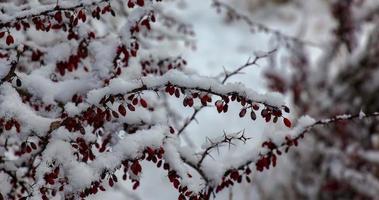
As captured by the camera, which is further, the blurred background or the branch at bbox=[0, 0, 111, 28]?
the blurred background

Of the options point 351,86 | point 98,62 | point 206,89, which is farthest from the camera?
point 351,86

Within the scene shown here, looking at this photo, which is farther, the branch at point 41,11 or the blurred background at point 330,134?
the blurred background at point 330,134

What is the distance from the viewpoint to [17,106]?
1.93 meters

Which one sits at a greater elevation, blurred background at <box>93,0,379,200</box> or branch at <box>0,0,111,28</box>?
blurred background at <box>93,0,379,200</box>

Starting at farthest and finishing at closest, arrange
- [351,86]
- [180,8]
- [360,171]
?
[180,8] < [351,86] < [360,171]

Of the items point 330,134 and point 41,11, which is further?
point 330,134

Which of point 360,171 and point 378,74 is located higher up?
point 378,74

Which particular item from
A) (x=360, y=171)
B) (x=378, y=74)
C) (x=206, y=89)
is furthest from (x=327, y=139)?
(x=206, y=89)

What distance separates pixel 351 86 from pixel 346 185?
3.59ft

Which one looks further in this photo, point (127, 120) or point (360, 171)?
point (360, 171)

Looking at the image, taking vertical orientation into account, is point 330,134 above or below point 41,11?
above

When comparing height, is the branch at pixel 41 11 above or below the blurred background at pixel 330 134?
below

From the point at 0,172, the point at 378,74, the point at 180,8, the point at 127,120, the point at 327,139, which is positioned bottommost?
the point at 0,172

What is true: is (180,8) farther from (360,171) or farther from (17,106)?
(17,106)
